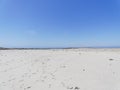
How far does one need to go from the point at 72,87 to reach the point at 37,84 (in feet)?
4.75

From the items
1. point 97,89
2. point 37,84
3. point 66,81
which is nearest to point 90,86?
point 97,89

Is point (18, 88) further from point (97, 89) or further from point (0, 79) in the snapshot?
point (97, 89)

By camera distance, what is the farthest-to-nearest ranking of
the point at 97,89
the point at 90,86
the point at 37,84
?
the point at 37,84 < the point at 90,86 < the point at 97,89

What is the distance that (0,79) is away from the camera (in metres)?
5.46

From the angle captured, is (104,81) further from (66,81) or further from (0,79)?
(0,79)

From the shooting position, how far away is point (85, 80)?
16.8ft

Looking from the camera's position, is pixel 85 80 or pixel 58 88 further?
pixel 85 80

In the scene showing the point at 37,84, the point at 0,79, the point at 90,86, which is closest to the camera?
the point at 90,86

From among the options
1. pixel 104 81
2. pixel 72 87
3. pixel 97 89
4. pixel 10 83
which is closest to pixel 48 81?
pixel 72 87

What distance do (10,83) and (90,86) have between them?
3.28 metres

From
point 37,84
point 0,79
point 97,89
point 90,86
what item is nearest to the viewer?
point 97,89

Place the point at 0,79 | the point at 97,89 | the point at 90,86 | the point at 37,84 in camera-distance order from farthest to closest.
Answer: the point at 0,79
the point at 37,84
the point at 90,86
the point at 97,89

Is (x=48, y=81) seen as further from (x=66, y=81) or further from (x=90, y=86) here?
(x=90, y=86)

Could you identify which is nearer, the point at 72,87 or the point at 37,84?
the point at 72,87
